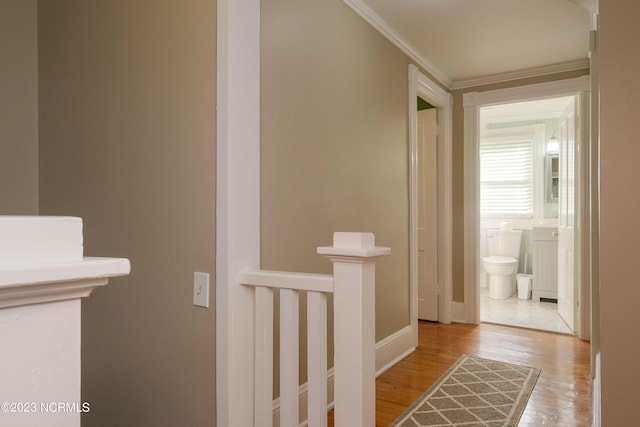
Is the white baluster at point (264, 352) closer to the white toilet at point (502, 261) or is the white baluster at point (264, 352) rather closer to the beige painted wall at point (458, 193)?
the beige painted wall at point (458, 193)

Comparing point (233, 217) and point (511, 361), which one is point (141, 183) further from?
point (511, 361)

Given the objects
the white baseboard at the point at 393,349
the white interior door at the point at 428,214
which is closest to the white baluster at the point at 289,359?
the white baseboard at the point at 393,349

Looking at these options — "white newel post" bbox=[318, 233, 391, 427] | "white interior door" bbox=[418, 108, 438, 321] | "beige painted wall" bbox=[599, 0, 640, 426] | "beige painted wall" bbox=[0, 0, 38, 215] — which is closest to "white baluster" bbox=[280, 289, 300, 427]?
"white newel post" bbox=[318, 233, 391, 427]

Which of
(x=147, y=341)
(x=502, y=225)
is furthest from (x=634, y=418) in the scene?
(x=502, y=225)

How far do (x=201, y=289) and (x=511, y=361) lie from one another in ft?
8.94

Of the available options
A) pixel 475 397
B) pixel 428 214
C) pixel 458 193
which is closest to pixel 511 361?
pixel 475 397

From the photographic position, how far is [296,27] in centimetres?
221

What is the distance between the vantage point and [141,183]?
177cm

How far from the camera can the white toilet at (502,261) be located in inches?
224

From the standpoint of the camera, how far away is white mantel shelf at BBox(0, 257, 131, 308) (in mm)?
355

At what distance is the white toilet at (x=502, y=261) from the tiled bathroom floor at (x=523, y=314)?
0.16 m

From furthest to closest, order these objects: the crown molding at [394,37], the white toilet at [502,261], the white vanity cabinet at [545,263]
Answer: the white toilet at [502,261] < the white vanity cabinet at [545,263] < the crown molding at [394,37]

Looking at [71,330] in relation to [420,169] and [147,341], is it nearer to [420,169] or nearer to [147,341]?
[147,341]

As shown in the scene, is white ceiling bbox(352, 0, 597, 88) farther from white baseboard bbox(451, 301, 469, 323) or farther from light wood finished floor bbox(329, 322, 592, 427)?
light wood finished floor bbox(329, 322, 592, 427)
